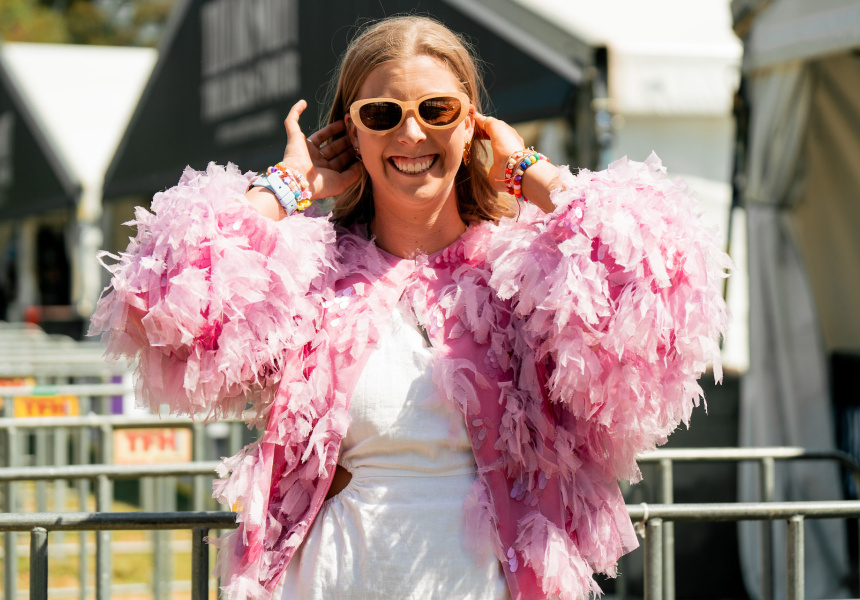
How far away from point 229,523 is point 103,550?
40.1 inches

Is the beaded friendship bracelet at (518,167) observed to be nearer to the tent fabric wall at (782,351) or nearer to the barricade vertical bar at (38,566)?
the barricade vertical bar at (38,566)

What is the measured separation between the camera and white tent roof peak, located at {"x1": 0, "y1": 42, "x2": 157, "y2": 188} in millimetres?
16266

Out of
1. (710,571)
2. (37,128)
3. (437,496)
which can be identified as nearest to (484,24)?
(710,571)

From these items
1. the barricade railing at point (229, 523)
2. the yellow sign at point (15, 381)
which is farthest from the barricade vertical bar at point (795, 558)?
the yellow sign at point (15, 381)

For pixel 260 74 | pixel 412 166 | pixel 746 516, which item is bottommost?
pixel 746 516

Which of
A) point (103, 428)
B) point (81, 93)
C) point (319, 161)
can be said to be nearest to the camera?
point (319, 161)

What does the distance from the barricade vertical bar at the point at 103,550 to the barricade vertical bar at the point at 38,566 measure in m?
0.44

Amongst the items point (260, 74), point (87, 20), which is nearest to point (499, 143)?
point (260, 74)

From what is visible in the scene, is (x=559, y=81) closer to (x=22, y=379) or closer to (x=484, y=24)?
(x=484, y=24)

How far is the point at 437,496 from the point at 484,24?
4.77 metres

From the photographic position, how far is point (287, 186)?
1.84m

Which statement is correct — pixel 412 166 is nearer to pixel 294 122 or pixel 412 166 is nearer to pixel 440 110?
pixel 440 110

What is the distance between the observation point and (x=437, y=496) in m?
1.69

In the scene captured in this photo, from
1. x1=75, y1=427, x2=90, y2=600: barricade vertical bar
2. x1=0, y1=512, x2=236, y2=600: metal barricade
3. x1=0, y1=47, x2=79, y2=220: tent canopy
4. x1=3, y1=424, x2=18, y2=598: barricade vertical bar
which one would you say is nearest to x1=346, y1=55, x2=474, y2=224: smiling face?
x1=0, y1=512, x2=236, y2=600: metal barricade
